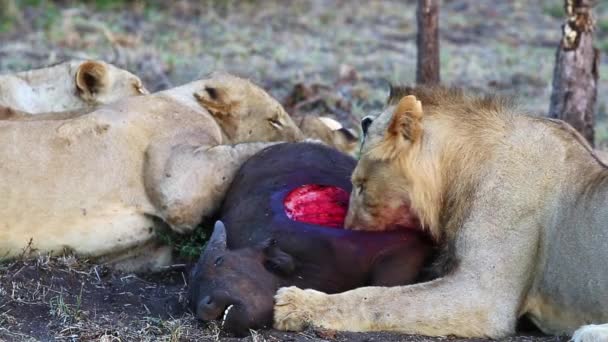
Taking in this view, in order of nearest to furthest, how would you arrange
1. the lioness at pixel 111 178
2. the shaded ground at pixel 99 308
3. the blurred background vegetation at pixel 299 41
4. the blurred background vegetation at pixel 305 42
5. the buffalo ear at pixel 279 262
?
the shaded ground at pixel 99 308
the buffalo ear at pixel 279 262
the lioness at pixel 111 178
the blurred background vegetation at pixel 305 42
the blurred background vegetation at pixel 299 41

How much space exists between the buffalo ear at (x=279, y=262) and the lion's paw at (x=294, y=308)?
0.16 meters

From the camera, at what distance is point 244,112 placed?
226 inches

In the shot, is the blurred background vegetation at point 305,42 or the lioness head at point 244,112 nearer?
the lioness head at point 244,112

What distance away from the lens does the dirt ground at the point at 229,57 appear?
410 cm

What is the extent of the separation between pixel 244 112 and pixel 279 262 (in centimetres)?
168

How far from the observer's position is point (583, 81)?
21.5 feet

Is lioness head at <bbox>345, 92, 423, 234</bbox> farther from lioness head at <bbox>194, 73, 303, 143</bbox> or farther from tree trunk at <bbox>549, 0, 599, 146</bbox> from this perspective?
tree trunk at <bbox>549, 0, 599, 146</bbox>

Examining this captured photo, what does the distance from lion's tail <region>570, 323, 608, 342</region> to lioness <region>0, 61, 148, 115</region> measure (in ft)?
9.59

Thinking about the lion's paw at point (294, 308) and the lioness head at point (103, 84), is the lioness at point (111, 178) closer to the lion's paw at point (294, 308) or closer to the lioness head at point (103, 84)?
the lioness head at point (103, 84)

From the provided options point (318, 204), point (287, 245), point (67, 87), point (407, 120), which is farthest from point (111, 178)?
point (407, 120)

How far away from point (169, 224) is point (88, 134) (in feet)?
1.74

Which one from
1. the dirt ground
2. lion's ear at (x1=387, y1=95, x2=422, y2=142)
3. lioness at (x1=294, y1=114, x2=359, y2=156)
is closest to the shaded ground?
the dirt ground

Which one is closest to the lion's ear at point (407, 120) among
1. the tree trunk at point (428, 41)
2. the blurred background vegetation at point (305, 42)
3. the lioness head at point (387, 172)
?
the lioness head at point (387, 172)

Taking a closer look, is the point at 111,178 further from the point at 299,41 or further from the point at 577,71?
the point at 299,41
